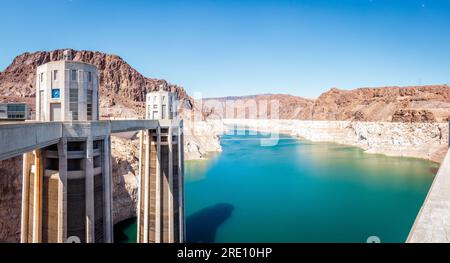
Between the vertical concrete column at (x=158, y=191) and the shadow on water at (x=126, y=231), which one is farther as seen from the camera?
the shadow on water at (x=126, y=231)

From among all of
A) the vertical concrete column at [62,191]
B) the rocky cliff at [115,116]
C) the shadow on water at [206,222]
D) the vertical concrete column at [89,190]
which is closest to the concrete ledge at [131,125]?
the vertical concrete column at [89,190]

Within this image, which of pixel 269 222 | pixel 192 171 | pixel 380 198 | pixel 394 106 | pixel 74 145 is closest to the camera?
pixel 74 145

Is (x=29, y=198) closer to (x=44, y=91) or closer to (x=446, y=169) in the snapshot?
(x=44, y=91)

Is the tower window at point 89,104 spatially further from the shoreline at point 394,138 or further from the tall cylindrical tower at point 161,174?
the shoreline at point 394,138

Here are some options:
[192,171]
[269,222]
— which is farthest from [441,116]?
[269,222]

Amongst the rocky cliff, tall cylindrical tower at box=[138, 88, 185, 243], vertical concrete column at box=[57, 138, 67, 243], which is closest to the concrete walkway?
vertical concrete column at box=[57, 138, 67, 243]

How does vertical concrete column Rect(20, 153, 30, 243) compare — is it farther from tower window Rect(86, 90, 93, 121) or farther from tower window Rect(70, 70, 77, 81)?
tower window Rect(70, 70, 77, 81)
